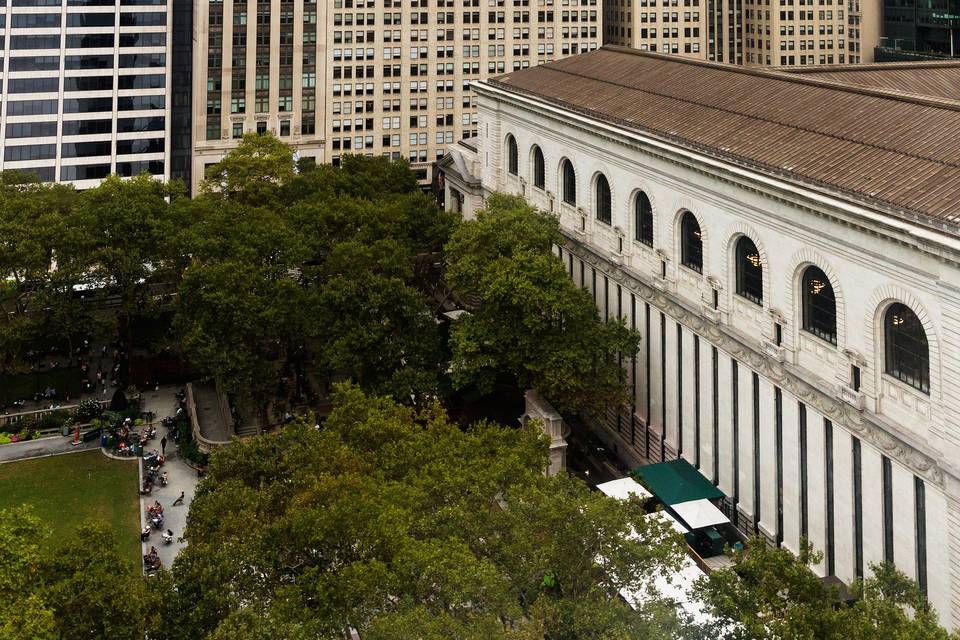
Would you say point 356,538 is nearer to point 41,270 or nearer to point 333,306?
point 333,306

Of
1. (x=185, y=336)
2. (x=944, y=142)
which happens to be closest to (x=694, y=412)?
(x=944, y=142)

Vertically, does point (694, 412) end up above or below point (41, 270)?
below

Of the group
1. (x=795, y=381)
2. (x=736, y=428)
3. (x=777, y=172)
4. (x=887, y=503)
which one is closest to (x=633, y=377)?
(x=736, y=428)

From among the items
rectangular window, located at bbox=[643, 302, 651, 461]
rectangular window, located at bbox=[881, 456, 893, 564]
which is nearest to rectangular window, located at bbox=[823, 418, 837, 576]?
rectangular window, located at bbox=[881, 456, 893, 564]

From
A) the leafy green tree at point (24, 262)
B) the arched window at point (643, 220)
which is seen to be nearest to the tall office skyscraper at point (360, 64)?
the leafy green tree at point (24, 262)

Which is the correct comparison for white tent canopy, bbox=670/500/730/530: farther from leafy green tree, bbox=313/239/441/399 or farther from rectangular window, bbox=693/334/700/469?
leafy green tree, bbox=313/239/441/399

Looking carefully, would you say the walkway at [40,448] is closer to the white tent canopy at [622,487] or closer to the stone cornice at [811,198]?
the white tent canopy at [622,487]
